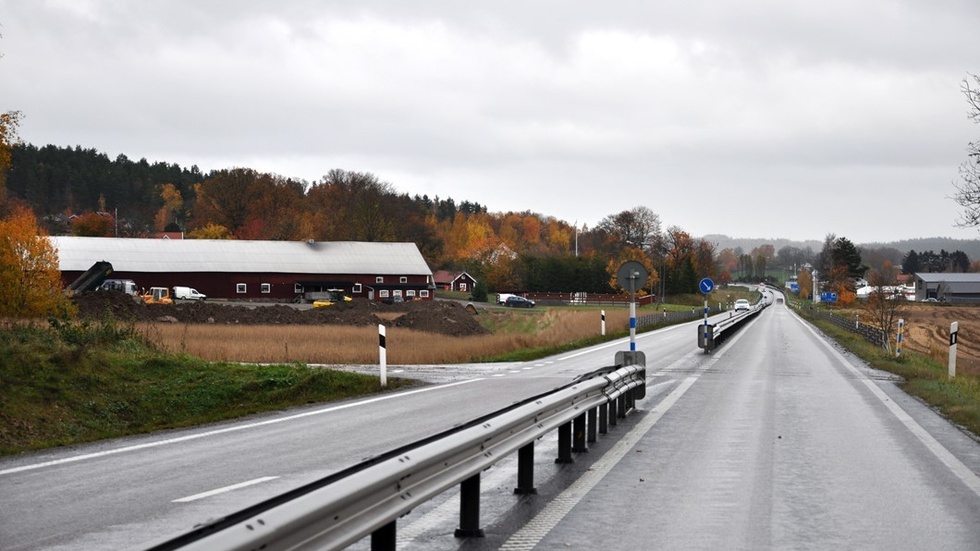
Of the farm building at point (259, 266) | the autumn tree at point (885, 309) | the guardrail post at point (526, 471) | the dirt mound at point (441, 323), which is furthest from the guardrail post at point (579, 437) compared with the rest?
the farm building at point (259, 266)

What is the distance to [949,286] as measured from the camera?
184m

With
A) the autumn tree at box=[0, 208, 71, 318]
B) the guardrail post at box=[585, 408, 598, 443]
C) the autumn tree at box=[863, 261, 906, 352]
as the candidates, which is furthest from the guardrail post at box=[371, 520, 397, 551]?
the autumn tree at box=[0, 208, 71, 318]

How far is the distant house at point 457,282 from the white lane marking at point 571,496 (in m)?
133

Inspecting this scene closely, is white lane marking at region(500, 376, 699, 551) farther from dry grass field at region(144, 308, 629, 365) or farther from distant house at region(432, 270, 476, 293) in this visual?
distant house at region(432, 270, 476, 293)

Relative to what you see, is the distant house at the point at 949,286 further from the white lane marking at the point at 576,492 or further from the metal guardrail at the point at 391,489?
the metal guardrail at the point at 391,489

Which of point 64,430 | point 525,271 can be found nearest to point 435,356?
point 64,430

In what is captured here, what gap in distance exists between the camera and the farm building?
3679 inches

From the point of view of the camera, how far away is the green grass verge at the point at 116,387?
46.6 ft

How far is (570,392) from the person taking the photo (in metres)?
10.6

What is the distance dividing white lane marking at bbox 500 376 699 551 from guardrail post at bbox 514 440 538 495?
0.94ft

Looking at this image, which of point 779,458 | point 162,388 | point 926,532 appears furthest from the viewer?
point 162,388

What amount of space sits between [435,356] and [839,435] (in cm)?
1901

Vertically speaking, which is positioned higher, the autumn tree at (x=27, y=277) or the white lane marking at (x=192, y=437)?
the autumn tree at (x=27, y=277)

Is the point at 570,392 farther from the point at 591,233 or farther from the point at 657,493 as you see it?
the point at 591,233
